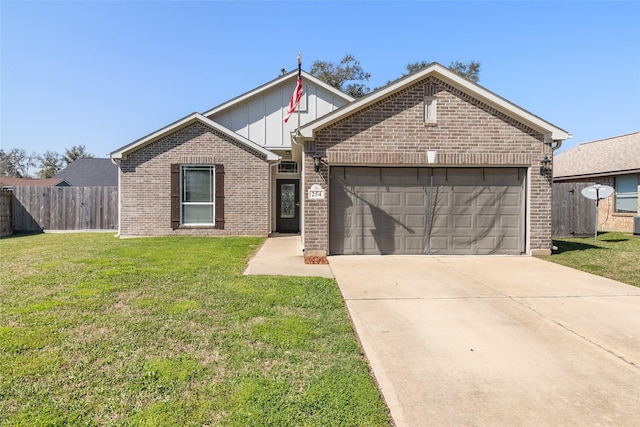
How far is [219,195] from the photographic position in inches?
505

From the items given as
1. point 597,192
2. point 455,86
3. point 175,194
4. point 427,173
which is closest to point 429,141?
point 427,173

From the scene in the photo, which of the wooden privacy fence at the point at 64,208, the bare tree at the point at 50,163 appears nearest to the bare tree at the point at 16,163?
the bare tree at the point at 50,163

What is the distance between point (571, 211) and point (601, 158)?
9.17 meters

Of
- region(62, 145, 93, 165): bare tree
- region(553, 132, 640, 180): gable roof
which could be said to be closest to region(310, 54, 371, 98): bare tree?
region(553, 132, 640, 180): gable roof

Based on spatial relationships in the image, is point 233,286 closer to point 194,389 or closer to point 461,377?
point 194,389

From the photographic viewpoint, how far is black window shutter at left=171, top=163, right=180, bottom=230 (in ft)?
41.6

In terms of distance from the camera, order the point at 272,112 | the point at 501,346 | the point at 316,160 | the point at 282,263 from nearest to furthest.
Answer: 1. the point at 501,346
2. the point at 282,263
3. the point at 316,160
4. the point at 272,112

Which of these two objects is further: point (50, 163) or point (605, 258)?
point (50, 163)

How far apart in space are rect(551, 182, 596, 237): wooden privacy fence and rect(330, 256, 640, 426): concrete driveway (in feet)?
25.9

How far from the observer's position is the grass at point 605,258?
7250mm

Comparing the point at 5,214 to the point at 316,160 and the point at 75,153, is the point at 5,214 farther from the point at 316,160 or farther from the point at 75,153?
the point at 75,153

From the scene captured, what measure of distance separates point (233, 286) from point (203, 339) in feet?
6.77

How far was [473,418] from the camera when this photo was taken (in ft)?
8.35

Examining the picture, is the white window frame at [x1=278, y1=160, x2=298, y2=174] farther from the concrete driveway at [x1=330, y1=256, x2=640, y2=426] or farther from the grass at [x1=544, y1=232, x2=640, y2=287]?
the grass at [x1=544, y1=232, x2=640, y2=287]
